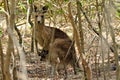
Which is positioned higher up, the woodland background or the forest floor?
the woodland background

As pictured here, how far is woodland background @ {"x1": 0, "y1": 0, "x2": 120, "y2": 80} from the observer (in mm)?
3016

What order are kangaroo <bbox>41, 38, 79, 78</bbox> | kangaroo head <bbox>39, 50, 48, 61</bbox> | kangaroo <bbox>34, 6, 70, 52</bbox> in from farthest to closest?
kangaroo <bbox>34, 6, 70, 52</bbox>
kangaroo head <bbox>39, 50, 48, 61</bbox>
kangaroo <bbox>41, 38, 79, 78</bbox>

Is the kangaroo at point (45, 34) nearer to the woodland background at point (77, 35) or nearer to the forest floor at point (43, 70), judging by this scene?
the woodland background at point (77, 35)

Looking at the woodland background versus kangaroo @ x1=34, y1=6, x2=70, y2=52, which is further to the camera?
kangaroo @ x1=34, y1=6, x2=70, y2=52

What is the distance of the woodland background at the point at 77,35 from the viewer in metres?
3.02

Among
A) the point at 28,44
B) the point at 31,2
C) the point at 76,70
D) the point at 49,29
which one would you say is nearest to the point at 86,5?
the point at 31,2

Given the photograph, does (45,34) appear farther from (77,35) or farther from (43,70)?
(77,35)

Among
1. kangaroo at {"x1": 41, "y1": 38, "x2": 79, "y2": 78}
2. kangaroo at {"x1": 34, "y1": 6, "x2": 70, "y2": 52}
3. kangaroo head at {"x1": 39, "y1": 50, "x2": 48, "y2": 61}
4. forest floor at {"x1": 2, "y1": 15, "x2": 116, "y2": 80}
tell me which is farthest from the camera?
kangaroo at {"x1": 34, "y1": 6, "x2": 70, "y2": 52}

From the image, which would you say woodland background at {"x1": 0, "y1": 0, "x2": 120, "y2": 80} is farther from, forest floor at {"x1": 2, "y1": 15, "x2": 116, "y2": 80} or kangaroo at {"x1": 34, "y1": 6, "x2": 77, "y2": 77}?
kangaroo at {"x1": 34, "y1": 6, "x2": 77, "y2": 77}

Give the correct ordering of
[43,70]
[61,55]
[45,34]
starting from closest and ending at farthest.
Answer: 1. [43,70]
2. [61,55]
3. [45,34]

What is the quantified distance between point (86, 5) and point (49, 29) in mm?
2973

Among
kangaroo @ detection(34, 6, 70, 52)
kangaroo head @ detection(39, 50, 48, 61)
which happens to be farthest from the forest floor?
kangaroo @ detection(34, 6, 70, 52)

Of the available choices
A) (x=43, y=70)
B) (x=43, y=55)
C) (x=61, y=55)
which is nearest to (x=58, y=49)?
(x=61, y=55)

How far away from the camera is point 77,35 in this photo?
341 centimetres
